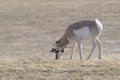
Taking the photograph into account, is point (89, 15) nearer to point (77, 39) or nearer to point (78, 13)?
point (78, 13)

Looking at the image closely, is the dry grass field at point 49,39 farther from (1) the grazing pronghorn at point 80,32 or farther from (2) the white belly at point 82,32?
(2) the white belly at point 82,32

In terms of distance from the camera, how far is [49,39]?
929 inches

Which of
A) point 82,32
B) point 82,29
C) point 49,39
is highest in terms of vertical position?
point 82,29

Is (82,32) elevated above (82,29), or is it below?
below

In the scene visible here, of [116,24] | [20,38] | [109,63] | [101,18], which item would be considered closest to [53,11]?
[101,18]

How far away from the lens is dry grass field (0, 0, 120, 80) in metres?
10.9

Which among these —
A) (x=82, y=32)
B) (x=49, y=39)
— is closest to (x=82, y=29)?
(x=82, y=32)

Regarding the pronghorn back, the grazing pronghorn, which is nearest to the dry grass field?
the grazing pronghorn

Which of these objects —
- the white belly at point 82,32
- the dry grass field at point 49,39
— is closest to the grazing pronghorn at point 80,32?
the white belly at point 82,32

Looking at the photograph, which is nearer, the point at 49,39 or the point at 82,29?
the point at 82,29

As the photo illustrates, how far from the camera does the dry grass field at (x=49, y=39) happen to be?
1093 cm

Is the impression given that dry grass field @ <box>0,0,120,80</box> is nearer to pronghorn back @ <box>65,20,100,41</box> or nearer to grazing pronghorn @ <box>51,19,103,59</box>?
grazing pronghorn @ <box>51,19,103,59</box>

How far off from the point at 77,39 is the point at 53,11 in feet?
60.5

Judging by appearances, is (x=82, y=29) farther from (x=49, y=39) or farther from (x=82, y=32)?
(x=49, y=39)
